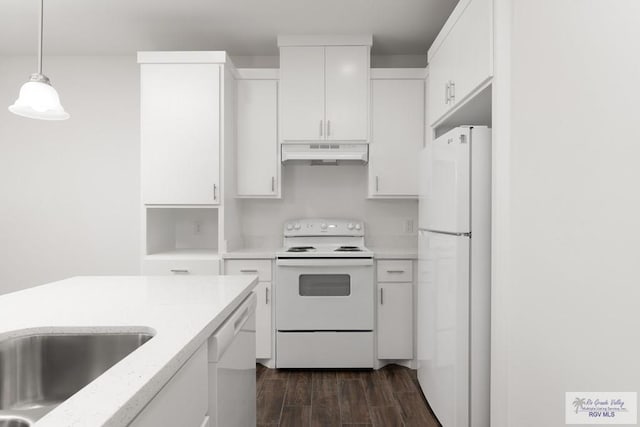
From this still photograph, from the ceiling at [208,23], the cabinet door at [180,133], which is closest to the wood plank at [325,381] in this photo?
the cabinet door at [180,133]

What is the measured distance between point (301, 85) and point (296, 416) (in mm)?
2375

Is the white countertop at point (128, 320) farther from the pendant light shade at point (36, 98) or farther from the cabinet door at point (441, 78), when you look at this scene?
the cabinet door at point (441, 78)

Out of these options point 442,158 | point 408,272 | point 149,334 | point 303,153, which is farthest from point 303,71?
point 149,334

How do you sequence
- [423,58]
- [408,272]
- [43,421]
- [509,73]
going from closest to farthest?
1. [43,421]
2. [509,73]
3. [408,272]
4. [423,58]

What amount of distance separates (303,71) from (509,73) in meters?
1.87

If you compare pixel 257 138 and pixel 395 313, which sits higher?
pixel 257 138

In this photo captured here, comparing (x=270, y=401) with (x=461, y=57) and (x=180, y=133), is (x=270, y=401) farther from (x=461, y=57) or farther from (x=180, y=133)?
(x=461, y=57)

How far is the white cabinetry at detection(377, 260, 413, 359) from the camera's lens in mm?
2953

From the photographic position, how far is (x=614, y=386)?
1111 millimetres

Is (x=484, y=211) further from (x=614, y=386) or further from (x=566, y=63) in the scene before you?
(x=614, y=386)

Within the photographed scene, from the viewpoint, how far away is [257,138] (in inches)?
125

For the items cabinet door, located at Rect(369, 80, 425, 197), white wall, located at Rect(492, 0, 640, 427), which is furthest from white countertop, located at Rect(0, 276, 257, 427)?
cabinet door, located at Rect(369, 80, 425, 197)

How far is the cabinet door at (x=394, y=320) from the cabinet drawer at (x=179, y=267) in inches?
50.8

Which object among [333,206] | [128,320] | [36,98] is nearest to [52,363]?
[128,320]
